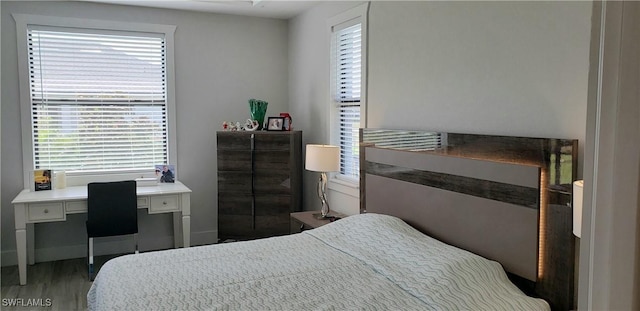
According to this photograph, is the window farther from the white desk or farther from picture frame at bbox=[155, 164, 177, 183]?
picture frame at bbox=[155, 164, 177, 183]

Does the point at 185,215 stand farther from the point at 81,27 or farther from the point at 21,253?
the point at 81,27

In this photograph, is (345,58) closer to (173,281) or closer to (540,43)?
(540,43)

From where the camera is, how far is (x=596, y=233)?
63 cm

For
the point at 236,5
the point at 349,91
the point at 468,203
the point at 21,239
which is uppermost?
the point at 236,5

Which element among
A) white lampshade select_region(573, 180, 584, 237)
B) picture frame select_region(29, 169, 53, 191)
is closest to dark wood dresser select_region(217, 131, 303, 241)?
picture frame select_region(29, 169, 53, 191)

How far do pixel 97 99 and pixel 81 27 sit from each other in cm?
67

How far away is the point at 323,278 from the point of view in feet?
7.79

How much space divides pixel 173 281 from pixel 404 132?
1707mm

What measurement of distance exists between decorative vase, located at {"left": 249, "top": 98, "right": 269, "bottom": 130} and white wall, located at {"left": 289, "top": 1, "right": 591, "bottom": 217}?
4.01ft

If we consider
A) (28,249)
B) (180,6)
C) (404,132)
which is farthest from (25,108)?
(404,132)

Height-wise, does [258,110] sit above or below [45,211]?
above

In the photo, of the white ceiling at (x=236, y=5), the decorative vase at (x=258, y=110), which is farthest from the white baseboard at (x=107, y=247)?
the white ceiling at (x=236, y=5)

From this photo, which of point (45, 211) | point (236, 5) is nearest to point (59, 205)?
point (45, 211)

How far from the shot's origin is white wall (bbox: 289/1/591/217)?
7.02 ft
